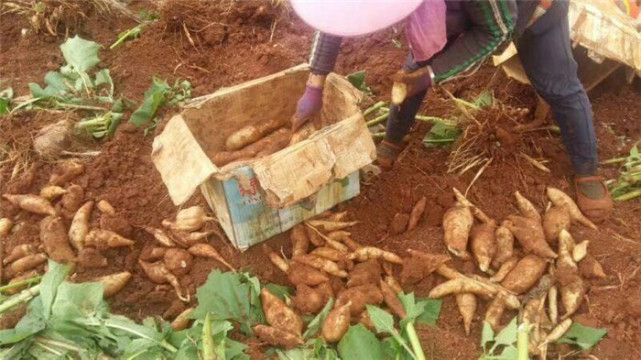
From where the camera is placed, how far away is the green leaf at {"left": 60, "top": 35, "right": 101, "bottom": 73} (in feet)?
10.9

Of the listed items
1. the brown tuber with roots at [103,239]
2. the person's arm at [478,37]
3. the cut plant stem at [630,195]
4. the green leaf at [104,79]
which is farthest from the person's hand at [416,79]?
the green leaf at [104,79]

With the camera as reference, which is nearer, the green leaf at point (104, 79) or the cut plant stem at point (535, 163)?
the cut plant stem at point (535, 163)

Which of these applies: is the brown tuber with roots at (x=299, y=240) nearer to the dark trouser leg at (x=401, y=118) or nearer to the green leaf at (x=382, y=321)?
the green leaf at (x=382, y=321)

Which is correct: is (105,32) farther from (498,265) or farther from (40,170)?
(498,265)

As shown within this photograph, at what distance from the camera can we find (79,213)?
2.53 metres

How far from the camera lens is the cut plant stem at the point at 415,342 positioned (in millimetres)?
1887

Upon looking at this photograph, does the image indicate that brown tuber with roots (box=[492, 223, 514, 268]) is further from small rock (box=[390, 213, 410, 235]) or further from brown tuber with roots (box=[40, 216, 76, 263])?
brown tuber with roots (box=[40, 216, 76, 263])

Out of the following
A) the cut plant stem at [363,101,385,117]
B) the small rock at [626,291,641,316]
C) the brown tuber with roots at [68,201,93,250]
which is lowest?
the small rock at [626,291,641,316]

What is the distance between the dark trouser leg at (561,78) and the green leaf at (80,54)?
264cm

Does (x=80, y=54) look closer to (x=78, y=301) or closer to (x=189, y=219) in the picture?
(x=189, y=219)

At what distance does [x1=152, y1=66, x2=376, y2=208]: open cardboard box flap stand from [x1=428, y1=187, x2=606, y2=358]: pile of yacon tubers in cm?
61

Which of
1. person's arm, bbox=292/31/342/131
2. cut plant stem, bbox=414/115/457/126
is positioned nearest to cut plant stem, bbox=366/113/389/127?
cut plant stem, bbox=414/115/457/126

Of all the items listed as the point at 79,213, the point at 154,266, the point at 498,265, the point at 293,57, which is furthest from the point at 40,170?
the point at 498,265

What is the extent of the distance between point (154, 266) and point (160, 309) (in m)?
0.20
